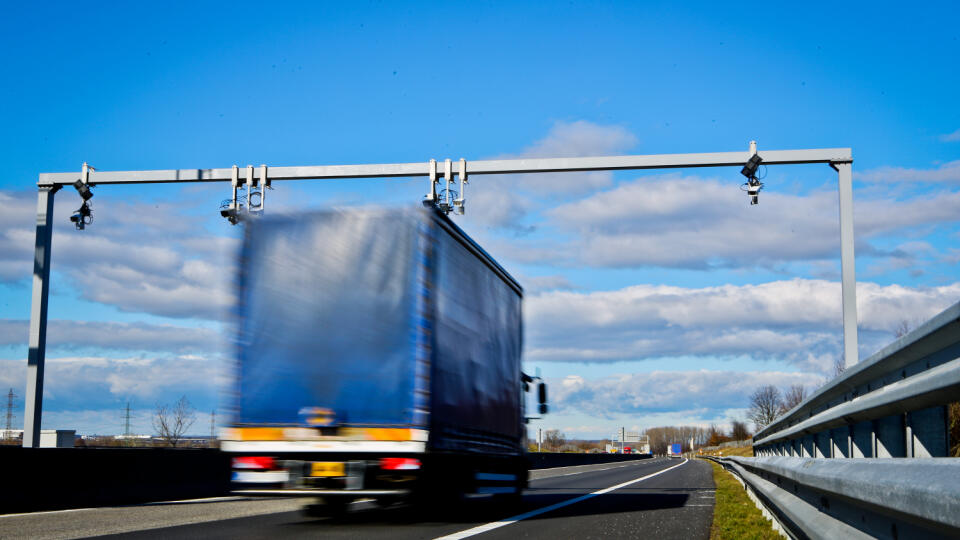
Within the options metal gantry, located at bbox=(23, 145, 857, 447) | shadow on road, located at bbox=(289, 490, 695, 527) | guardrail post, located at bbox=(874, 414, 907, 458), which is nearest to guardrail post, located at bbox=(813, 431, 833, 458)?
guardrail post, located at bbox=(874, 414, 907, 458)

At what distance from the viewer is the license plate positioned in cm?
1038

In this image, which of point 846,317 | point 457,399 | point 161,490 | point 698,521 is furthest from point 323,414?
point 846,317

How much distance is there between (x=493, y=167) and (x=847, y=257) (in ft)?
22.6

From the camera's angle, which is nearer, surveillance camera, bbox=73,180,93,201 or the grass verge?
the grass verge

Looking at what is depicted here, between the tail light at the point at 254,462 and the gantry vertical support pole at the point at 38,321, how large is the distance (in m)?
10.4

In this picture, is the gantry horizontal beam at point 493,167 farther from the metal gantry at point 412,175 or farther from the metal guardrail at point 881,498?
the metal guardrail at point 881,498

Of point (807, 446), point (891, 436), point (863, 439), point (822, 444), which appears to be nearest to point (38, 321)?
point (807, 446)

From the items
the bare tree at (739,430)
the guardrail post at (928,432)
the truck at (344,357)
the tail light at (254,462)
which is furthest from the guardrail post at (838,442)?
the bare tree at (739,430)

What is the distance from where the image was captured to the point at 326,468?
410 inches

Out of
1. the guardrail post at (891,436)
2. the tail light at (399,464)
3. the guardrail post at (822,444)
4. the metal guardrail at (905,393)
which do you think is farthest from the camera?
the tail light at (399,464)

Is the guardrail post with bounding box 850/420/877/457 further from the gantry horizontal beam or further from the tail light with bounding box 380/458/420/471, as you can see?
the gantry horizontal beam

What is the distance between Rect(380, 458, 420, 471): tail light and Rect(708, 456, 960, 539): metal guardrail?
5.64m

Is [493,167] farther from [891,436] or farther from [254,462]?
[891,436]

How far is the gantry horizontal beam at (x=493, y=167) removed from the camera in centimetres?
1764
